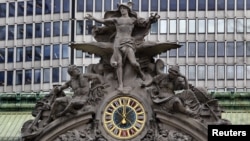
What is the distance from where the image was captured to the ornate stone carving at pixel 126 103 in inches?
2739

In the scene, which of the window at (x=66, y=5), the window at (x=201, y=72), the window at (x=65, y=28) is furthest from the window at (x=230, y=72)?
the window at (x=66, y=5)

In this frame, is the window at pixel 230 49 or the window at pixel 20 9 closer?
the window at pixel 230 49

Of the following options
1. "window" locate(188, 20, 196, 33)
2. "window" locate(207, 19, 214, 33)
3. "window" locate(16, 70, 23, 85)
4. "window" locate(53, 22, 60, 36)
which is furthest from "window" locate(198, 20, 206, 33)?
"window" locate(16, 70, 23, 85)

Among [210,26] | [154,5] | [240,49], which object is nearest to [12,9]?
[154,5]

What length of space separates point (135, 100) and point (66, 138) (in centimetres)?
397

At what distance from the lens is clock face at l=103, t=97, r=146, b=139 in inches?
2756

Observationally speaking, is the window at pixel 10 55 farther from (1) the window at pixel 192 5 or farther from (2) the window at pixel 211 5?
(2) the window at pixel 211 5

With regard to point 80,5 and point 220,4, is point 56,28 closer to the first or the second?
point 80,5

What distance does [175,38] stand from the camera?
154250 mm

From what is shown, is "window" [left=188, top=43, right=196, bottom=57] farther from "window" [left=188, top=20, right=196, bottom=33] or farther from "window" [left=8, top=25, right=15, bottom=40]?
"window" [left=8, top=25, right=15, bottom=40]

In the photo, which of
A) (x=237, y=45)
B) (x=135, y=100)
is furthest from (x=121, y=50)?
(x=237, y=45)

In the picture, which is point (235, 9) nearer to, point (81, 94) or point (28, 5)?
point (28, 5)

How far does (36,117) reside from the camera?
71000 millimetres

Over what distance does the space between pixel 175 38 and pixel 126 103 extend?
8434 cm
